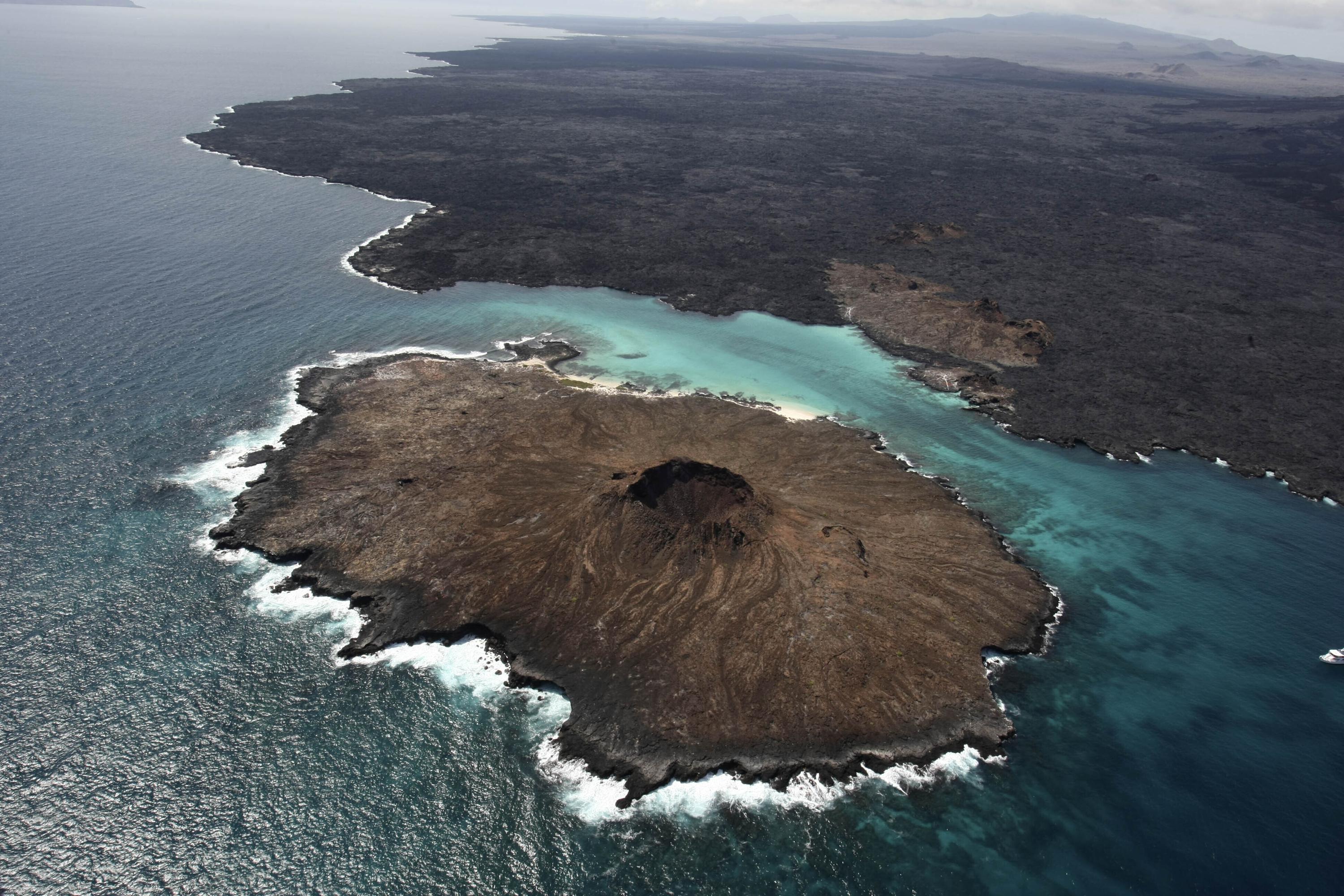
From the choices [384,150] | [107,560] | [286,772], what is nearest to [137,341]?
[107,560]

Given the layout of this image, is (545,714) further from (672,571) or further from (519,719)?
(672,571)

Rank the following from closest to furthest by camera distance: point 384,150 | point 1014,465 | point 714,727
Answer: point 714,727 < point 1014,465 < point 384,150

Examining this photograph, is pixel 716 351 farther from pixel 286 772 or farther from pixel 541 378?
pixel 286 772

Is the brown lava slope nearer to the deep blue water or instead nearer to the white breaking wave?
the white breaking wave

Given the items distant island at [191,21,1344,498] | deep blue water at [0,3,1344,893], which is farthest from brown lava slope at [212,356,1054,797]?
distant island at [191,21,1344,498]

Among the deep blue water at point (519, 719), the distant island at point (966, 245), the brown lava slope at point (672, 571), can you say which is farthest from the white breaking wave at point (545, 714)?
the distant island at point (966, 245)

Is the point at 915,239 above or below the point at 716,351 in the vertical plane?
above

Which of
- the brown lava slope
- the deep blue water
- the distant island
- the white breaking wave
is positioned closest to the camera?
the deep blue water
